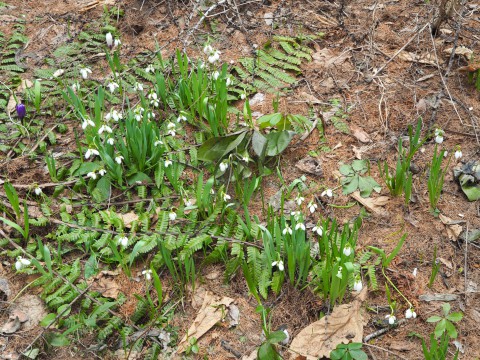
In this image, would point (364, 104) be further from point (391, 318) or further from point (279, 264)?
point (391, 318)

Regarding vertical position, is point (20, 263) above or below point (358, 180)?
above

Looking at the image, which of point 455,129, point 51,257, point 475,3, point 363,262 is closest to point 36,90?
point 51,257

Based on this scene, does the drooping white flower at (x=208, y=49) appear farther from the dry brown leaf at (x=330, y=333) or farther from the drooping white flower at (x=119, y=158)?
the dry brown leaf at (x=330, y=333)

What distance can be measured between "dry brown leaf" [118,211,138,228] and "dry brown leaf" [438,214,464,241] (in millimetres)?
1873

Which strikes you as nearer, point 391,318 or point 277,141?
point 391,318

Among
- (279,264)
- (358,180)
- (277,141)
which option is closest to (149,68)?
(277,141)

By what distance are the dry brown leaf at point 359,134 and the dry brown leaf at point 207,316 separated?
5.14 ft

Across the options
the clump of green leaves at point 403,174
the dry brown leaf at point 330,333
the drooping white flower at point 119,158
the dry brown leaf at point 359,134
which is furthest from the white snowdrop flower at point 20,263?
the dry brown leaf at point 359,134

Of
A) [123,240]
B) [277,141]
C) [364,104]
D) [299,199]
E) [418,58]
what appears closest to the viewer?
[123,240]

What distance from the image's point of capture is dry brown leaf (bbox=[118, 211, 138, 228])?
3264 mm

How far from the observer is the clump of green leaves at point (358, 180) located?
136 inches

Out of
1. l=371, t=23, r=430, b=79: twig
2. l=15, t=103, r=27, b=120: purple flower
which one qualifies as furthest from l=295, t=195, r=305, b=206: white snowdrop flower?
l=15, t=103, r=27, b=120: purple flower

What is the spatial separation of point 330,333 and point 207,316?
2.13 feet

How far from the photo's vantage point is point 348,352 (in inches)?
101
